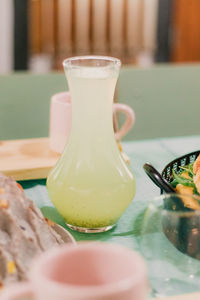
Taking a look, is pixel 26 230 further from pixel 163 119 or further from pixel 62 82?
pixel 163 119

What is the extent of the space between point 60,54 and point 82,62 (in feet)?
8.91

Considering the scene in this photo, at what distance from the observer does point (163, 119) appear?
5.27ft

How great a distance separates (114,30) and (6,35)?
2.51 ft

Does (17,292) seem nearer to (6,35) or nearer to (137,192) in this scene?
(137,192)

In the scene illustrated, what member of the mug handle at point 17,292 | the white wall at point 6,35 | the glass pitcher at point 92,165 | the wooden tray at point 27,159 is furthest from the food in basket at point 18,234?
the white wall at point 6,35

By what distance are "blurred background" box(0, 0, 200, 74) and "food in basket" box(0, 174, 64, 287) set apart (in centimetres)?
258

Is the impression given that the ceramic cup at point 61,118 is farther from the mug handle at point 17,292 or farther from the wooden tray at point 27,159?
the mug handle at point 17,292

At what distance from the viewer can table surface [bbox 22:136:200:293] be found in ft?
2.28

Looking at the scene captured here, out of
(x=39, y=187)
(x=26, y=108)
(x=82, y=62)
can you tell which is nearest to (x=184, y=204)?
(x=82, y=62)

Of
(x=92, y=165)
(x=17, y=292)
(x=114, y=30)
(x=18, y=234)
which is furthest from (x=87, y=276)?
(x=114, y=30)

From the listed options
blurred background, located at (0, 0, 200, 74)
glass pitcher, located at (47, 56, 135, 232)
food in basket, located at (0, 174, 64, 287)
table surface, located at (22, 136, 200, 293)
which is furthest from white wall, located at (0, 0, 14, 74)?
food in basket, located at (0, 174, 64, 287)

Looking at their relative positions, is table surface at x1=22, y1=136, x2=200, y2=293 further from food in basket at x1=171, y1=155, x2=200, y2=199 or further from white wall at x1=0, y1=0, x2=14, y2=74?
white wall at x1=0, y1=0, x2=14, y2=74

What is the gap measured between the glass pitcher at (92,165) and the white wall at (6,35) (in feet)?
7.80

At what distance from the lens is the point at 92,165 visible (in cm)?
67
